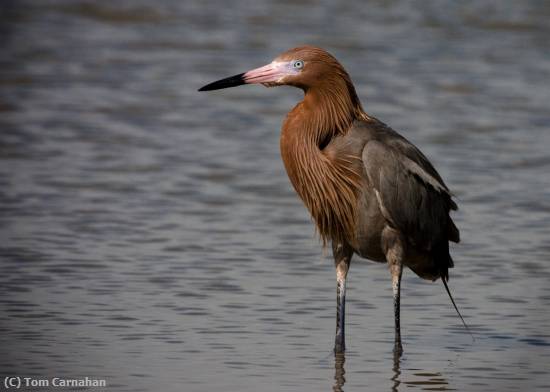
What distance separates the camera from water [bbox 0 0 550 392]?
26.0ft

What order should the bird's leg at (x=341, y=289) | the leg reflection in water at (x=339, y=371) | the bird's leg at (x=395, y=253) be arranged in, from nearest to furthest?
1. the leg reflection in water at (x=339, y=371)
2. the bird's leg at (x=341, y=289)
3. the bird's leg at (x=395, y=253)

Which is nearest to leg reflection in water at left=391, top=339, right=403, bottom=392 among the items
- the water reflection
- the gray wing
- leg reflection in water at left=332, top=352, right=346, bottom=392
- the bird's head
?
the water reflection

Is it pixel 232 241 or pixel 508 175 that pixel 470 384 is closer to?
pixel 232 241

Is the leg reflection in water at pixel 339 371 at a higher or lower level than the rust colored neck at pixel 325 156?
lower

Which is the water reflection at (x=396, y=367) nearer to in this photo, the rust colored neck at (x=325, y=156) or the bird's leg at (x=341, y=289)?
the bird's leg at (x=341, y=289)

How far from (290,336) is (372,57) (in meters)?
11.9

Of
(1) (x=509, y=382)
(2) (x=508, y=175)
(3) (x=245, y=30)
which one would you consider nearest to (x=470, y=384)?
(1) (x=509, y=382)

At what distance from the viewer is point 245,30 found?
2138 centimetres

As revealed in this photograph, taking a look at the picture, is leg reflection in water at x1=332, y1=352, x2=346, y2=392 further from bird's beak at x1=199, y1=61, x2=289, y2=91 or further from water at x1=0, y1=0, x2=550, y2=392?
bird's beak at x1=199, y1=61, x2=289, y2=91

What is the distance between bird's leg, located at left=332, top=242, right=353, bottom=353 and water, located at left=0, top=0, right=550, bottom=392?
0.11 metres

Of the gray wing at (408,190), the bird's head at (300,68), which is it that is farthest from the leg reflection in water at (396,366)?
the bird's head at (300,68)

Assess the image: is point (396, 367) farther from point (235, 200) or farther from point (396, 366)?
point (235, 200)

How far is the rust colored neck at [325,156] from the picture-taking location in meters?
8.30

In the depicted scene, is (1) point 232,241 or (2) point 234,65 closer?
(1) point 232,241
